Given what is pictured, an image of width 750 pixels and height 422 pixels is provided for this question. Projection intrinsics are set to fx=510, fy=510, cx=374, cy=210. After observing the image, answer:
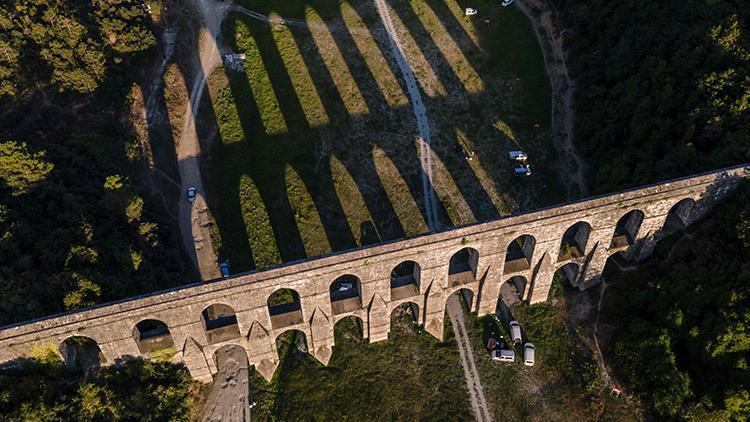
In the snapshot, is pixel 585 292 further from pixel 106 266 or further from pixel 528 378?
pixel 106 266

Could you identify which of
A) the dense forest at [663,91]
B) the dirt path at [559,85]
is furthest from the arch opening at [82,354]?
the dense forest at [663,91]

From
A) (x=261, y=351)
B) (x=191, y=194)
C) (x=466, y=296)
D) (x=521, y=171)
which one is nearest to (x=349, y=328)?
(x=261, y=351)

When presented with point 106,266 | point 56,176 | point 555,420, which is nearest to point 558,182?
point 555,420

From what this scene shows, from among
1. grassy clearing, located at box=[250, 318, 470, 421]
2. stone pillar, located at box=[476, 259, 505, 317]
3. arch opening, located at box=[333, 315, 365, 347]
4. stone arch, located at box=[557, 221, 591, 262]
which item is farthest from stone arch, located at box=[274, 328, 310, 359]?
stone arch, located at box=[557, 221, 591, 262]

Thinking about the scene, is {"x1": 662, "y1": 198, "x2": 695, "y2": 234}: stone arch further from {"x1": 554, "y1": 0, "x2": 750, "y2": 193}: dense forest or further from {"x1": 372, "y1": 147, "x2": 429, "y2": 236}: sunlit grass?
{"x1": 372, "y1": 147, "x2": 429, "y2": 236}: sunlit grass

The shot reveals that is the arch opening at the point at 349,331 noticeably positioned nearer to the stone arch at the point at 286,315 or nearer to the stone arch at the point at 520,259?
the stone arch at the point at 286,315

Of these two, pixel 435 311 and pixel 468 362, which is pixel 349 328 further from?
pixel 468 362
